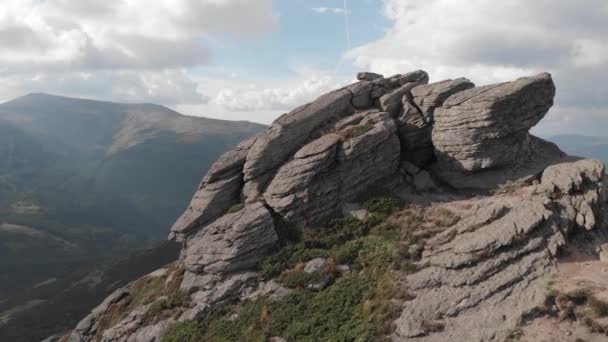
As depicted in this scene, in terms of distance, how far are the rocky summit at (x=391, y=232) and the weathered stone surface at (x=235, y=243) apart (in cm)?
13

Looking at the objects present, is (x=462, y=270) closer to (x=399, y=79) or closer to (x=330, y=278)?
(x=330, y=278)

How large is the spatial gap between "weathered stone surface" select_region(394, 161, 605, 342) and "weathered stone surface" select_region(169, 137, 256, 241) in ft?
65.1

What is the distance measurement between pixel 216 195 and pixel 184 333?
1376 cm

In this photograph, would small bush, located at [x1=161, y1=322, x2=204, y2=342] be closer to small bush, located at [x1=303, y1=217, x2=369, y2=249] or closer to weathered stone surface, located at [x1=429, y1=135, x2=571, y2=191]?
small bush, located at [x1=303, y1=217, x2=369, y2=249]

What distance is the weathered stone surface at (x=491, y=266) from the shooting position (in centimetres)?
2461

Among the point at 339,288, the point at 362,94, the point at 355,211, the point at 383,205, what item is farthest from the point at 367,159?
the point at 339,288

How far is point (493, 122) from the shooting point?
37.5 m

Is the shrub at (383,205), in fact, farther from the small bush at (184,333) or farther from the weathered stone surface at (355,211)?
the small bush at (184,333)

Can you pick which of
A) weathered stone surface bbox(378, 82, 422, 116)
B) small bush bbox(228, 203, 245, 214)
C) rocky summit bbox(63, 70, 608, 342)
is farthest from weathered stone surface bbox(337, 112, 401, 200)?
small bush bbox(228, 203, 245, 214)

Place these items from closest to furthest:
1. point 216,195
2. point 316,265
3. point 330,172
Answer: point 316,265
point 330,172
point 216,195

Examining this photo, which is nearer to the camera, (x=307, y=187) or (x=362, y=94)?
(x=307, y=187)

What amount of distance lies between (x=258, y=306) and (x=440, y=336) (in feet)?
43.8

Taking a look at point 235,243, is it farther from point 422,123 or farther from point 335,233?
point 422,123

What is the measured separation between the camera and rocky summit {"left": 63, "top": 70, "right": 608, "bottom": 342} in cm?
2589
